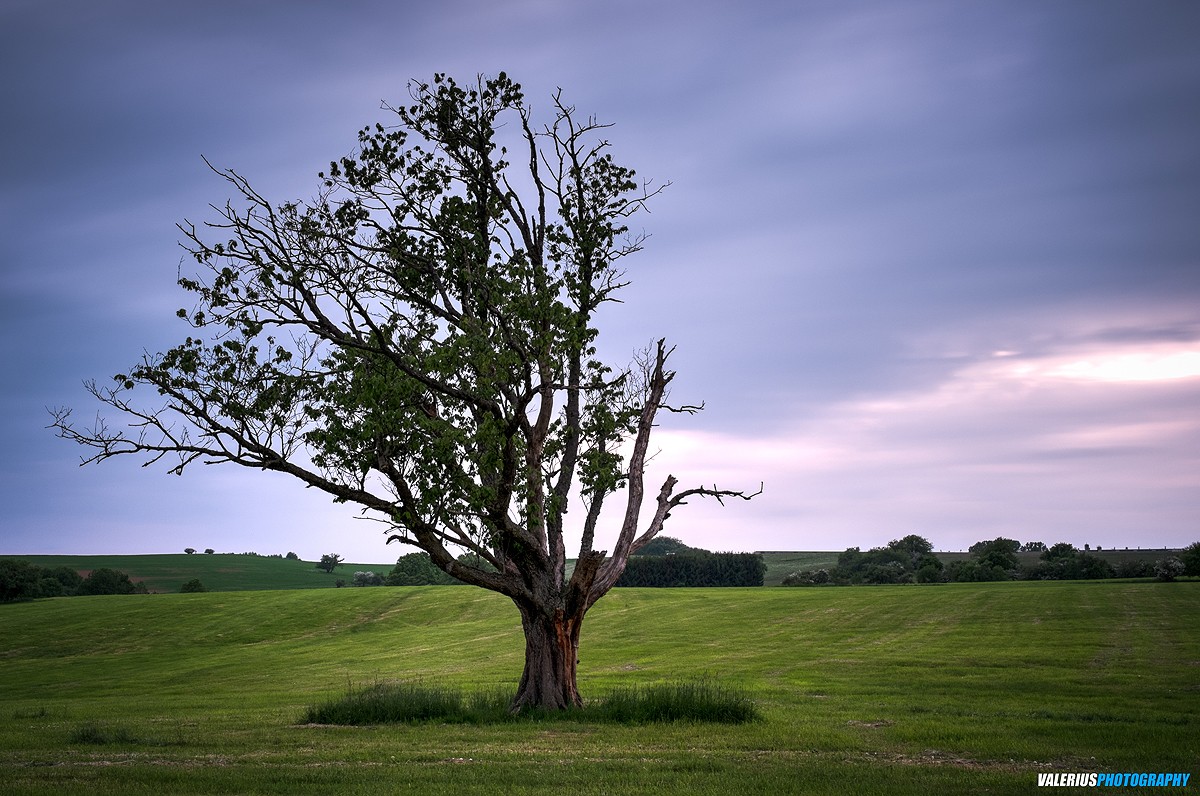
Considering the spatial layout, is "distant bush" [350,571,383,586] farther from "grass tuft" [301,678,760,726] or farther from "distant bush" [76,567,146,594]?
"grass tuft" [301,678,760,726]

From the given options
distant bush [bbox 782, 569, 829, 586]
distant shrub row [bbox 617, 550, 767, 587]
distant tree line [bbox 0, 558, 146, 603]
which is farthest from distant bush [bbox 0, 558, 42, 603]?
distant bush [bbox 782, 569, 829, 586]

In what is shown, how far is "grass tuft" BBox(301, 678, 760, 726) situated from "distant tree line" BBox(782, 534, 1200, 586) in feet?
263

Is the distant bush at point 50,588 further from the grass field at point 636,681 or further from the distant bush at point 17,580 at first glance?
the grass field at point 636,681

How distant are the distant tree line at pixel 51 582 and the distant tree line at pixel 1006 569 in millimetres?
85563

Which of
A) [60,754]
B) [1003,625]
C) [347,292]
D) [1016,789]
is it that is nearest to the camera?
[1016,789]

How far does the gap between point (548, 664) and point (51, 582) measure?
9983 cm

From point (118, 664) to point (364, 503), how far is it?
46.0 m

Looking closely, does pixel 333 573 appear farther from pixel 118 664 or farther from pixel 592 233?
pixel 592 233

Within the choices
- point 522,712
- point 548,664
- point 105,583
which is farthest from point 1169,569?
point 105,583

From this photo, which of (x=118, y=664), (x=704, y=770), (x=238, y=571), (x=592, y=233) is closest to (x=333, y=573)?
(x=238, y=571)

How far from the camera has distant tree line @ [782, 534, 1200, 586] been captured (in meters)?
89.3

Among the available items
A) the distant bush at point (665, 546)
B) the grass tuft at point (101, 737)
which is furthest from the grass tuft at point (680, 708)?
the distant bush at point (665, 546)

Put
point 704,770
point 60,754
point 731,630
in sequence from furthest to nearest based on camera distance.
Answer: point 731,630, point 60,754, point 704,770

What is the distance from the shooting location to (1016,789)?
46.9 feet
